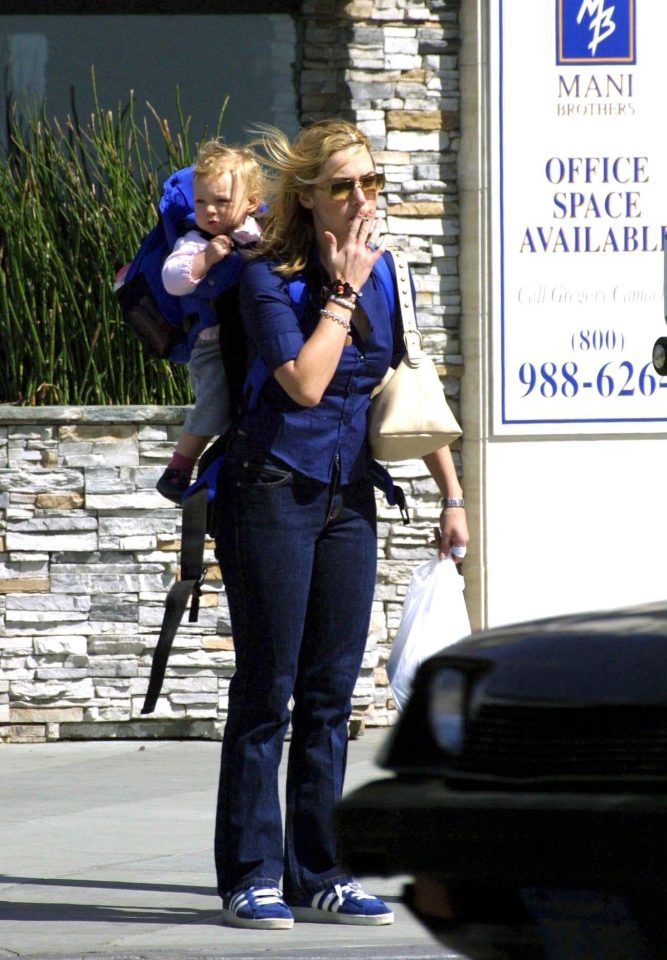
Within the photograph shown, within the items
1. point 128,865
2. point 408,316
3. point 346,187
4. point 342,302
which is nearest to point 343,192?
point 346,187

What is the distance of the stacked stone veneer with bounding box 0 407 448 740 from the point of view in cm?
771

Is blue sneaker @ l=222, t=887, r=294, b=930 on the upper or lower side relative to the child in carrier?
lower

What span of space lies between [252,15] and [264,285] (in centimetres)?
444

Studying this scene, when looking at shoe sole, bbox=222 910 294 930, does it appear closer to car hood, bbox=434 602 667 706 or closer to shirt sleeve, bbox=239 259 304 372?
shirt sleeve, bbox=239 259 304 372

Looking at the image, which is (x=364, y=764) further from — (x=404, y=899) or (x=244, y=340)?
(x=404, y=899)

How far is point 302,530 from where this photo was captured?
14.6 feet

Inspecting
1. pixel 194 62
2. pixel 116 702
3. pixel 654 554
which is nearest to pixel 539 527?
pixel 654 554

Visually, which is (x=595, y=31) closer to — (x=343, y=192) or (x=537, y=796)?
(x=343, y=192)

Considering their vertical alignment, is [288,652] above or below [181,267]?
below

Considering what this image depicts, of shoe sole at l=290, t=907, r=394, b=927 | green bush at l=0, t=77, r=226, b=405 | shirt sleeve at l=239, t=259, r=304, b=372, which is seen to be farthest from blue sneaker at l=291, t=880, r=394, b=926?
green bush at l=0, t=77, r=226, b=405

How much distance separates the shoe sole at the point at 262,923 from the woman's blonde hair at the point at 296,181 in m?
1.67

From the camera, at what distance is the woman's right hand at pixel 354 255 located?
443 cm

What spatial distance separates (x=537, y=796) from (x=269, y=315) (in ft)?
→ 6.40

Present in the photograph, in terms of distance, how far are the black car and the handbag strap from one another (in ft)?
5.69
